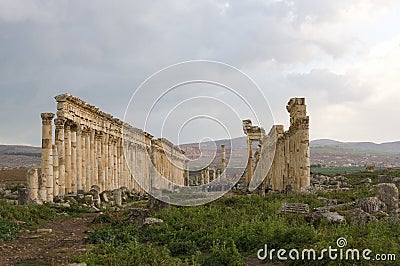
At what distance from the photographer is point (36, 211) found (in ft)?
68.8

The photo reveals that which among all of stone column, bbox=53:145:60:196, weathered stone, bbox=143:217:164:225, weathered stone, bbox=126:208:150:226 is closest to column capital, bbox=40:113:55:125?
stone column, bbox=53:145:60:196

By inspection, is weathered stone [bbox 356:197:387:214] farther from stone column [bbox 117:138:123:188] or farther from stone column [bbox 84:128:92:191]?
stone column [bbox 117:138:123:188]

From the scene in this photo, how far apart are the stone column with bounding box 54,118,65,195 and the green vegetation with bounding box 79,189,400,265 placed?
15.4 meters

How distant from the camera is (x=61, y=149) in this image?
32031 millimetres

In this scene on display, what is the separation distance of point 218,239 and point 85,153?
2726 centimetres

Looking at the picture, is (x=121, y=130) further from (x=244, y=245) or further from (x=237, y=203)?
(x=244, y=245)

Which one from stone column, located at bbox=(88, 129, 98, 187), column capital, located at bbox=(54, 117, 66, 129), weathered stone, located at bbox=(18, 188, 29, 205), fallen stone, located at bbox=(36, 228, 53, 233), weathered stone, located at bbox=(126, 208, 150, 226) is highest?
column capital, located at bbox=(54, 117, 66, 129)

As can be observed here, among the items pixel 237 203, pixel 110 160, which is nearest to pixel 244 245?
pixel 237 203

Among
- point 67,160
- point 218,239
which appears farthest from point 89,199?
point 218,239

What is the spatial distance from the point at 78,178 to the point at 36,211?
1496 cm

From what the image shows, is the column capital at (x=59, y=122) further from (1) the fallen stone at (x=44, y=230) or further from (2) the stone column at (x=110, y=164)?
(1) the fallen stone at (x=44, y=230)

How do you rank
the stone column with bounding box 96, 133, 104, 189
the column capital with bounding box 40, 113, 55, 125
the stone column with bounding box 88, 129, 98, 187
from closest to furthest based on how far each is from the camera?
the column capital with bounding box 40, 113, 55, 125 < the stone column with bounding box 88, 129, 98, 187 < the stone column with bounding box 96, 133, 104, 189

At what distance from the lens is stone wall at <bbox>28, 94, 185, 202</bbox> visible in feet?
95.9

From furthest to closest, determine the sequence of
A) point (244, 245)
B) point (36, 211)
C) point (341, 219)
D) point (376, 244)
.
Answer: point (36, 211) < point (341, 219) < point (244, 245) < point (376, 244)
